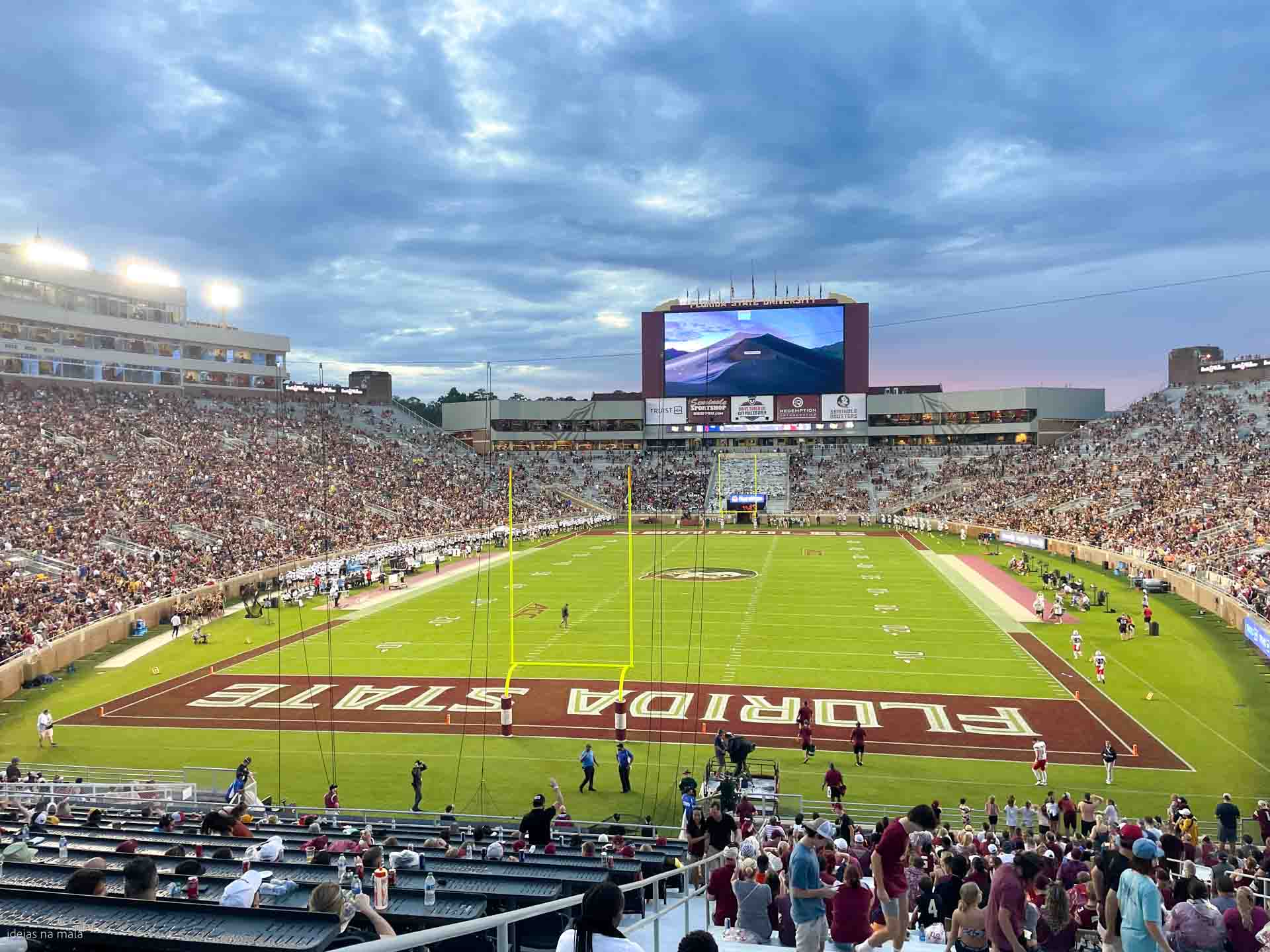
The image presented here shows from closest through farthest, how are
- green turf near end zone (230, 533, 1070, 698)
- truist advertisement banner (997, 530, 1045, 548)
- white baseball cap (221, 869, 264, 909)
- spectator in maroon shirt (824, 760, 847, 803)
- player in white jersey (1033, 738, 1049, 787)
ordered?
white baseball cap (221, 869, 264, 909) → spectator in maroon shirt (824, 760, 847, 803) → player in white jersey (1033, 738, 1049, 787) → green turf near end zone (230, 533, 1070, 698) → truist advertisement banner (997, 530, 1045, 548)

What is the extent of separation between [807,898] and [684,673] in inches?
729

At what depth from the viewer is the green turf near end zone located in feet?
79.5

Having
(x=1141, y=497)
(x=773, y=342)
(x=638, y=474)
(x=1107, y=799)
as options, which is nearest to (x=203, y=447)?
(x=638, y=474)

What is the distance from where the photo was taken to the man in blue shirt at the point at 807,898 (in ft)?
20.1

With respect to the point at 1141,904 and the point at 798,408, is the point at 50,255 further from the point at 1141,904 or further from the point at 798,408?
the point at 1141,904

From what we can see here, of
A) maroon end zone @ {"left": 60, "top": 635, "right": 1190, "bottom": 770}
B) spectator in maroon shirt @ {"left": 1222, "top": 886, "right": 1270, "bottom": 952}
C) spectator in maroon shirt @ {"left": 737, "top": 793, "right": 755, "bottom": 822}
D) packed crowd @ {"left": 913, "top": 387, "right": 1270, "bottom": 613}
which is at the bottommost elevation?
maroon end zone @ {"left": 60, "top": 635, "right": 1190, "bottom": 770}

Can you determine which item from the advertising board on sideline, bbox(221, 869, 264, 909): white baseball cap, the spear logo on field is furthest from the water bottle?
the spear logo on field

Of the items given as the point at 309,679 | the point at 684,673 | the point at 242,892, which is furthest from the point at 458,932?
the point at 309,679

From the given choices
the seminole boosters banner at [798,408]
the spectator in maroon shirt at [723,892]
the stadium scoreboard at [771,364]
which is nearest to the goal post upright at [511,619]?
the spectator in maroon shirt at [723,892]

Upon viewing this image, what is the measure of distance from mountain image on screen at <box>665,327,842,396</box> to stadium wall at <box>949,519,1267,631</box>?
3001 cm

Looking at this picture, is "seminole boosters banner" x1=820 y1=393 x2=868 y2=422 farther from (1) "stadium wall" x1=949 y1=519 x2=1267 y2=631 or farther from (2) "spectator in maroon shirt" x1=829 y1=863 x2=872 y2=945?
(2) "spectator in maroon shirt" x1=829 y1=863 x2=872 y2=945

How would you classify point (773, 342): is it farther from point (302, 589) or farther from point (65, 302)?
point (65, 302)

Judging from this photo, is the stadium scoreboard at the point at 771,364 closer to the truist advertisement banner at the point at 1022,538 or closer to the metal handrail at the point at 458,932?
the truist advertisement banner at the point at 1022,538

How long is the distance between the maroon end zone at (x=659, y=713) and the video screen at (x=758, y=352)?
54574 millimetres
